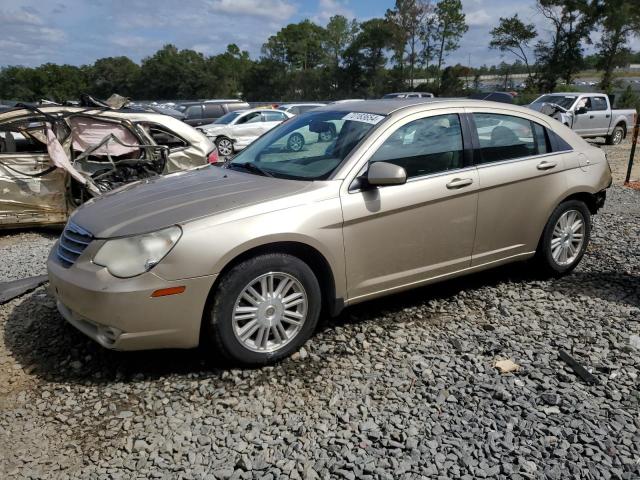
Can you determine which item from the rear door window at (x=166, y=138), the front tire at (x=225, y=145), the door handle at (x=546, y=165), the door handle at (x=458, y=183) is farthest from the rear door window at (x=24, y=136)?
the front tire at (x=225, y=145)

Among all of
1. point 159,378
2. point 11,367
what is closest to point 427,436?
point 159,378

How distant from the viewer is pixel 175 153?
8.05 metres

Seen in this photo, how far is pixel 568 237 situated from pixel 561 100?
16.6 meters

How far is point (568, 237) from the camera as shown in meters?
5.05

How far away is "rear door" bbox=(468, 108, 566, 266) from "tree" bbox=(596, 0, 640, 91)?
3892cm

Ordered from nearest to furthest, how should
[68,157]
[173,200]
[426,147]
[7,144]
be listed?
[173,200]
[426,147]
[68,157]
[7,144]

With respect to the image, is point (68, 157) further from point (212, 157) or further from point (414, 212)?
point (414, 212)

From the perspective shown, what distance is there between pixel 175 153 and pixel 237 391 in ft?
17.9

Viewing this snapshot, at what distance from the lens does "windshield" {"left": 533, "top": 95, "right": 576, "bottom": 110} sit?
19180 mm

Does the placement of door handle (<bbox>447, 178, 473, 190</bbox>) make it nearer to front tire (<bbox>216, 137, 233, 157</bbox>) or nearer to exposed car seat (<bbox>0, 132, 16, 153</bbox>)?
exposed car seat (<bbox>0, 132, 16, 153</bbox>)

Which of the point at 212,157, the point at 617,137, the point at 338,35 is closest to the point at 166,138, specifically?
the point at 212,157

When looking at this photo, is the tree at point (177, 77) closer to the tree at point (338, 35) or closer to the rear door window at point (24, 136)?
the tree at point (338, 35)

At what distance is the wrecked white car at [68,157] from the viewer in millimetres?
7199

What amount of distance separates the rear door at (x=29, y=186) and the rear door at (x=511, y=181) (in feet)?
18.0
